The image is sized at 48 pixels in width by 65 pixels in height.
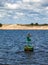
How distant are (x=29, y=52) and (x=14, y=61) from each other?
887cm

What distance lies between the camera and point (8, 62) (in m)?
38.4

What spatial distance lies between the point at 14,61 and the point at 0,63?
2.61 metres

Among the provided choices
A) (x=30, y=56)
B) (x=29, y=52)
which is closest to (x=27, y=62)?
(x=30, y=56)

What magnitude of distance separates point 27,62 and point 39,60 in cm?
239

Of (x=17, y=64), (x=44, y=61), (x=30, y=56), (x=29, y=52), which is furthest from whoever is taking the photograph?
(x=29, y=52)

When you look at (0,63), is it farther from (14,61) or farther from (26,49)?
(26,49)

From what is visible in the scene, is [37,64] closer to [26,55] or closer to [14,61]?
[14,61]

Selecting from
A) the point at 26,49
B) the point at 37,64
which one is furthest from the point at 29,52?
the point at 37,64

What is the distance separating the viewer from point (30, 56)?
4506 cm

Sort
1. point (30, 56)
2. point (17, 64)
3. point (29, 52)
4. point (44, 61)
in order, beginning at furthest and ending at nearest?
point (29, 52) → point (30, 56) → point (44, 61) → point (17, 64)

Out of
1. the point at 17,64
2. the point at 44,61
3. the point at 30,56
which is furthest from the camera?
the point at 30,56

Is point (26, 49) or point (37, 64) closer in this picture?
point (37, 64)

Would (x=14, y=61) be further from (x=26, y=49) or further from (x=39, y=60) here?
(x=26, y=49)

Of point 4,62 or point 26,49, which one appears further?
point 26,49
